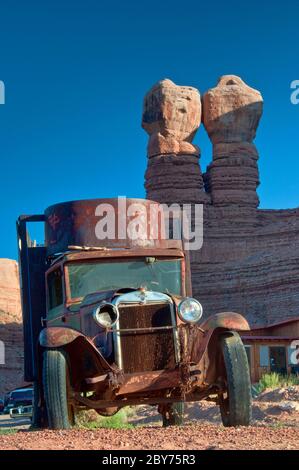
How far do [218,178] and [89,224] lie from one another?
179ft

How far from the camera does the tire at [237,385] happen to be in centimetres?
948

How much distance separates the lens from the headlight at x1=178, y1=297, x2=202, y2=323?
30.6ft

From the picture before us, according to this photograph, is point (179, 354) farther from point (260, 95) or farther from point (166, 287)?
point (260, 95)

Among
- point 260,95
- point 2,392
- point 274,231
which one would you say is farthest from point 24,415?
point 260,95

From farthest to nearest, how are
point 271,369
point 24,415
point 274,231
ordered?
point 274,231, point 271,369, point 24,415

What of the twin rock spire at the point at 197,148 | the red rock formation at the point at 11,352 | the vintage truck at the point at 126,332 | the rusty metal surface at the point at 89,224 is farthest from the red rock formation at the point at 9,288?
the vintage truck at the point at 126,332

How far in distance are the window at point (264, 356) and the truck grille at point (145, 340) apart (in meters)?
24.8

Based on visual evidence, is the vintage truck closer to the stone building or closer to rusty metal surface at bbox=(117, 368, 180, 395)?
rusty metal surface at bbox=(117, 368, 180, 395)

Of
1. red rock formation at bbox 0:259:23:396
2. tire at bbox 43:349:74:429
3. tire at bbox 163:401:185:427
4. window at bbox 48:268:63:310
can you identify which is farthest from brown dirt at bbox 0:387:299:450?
red rock formation at bbox 0:259:23:396

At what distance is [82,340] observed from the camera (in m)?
9.41

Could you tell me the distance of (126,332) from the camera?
9266 mm

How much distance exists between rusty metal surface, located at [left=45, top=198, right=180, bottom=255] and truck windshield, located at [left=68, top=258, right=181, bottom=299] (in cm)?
42

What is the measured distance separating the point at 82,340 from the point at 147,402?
1.18 metres

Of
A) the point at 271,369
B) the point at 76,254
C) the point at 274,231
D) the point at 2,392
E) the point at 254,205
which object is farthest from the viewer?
the point at 254,205
